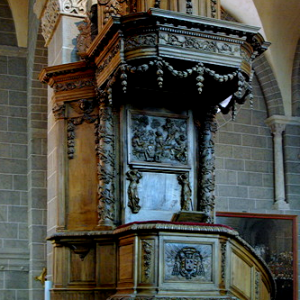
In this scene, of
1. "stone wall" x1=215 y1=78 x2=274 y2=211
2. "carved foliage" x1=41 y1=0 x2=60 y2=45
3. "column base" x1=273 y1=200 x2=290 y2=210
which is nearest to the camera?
"carved foliage" x1=41 y1=0 x2=60 y2=45

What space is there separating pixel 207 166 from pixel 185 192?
40cm

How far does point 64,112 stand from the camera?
25.0 ft

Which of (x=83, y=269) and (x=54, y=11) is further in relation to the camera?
(x=54, y=11)

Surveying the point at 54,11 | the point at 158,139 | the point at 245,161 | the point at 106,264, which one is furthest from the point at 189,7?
the point at 245,161

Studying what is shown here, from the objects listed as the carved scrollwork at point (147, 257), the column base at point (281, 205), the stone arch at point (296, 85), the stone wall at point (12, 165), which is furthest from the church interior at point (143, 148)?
the stone arch at point (296, 85)

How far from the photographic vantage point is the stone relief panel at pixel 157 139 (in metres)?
7.17

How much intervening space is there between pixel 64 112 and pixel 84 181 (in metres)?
0.82

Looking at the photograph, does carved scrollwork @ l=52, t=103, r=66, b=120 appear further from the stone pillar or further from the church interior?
the stone pillar

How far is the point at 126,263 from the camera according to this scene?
620cm

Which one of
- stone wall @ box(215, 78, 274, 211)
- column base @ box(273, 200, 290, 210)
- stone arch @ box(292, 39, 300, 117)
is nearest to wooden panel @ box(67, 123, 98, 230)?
stone wall @ box(215, 78, 274, 211)

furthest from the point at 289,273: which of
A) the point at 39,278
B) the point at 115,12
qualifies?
the point at 115,12

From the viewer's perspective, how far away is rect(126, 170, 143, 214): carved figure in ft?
23.0

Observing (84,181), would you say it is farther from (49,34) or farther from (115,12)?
(49,34)

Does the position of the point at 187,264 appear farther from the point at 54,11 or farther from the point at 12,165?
the point at 12,165
